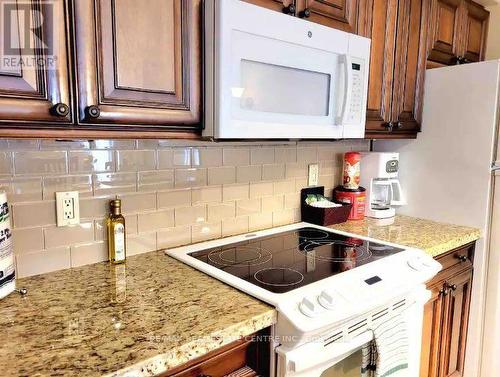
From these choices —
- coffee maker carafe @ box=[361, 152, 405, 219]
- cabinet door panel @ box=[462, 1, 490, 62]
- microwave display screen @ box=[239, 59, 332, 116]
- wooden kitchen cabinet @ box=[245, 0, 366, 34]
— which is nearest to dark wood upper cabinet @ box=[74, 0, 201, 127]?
microwave display screen @ box=[239, 59, 332, 116]

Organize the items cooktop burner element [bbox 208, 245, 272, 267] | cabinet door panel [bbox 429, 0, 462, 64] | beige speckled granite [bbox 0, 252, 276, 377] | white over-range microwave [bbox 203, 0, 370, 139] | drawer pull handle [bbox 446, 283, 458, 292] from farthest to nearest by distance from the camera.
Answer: cabinet door panel [bbox 429, 0, 462, 64], drawer pull handle [bbox 446, 283, 458, 292], cooktop burner element [bbox 208, 245, 272, 267], white over-range microwave [bbox 203, 0, 370, 139], beige speckled granite [bbox 0, 252, 276, 377]

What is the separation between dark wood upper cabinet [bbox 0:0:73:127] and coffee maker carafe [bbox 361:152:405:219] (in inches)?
59.6

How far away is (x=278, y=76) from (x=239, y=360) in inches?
33.3

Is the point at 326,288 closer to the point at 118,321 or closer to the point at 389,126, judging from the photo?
the point at 118,321

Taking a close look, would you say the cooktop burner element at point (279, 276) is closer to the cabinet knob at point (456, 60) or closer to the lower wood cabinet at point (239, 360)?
the lower wood cabinet at point (239, 360)

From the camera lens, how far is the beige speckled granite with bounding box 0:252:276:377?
2.36 ft

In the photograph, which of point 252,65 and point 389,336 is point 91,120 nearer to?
point 252,65

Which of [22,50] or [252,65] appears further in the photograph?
[252,65]

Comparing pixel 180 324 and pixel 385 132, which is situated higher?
pixel 385 132

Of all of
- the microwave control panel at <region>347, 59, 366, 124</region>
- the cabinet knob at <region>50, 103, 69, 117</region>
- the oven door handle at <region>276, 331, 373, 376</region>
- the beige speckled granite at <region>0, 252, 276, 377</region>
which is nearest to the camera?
the beige speckled granite at <region>0, 252, 276, 377</region>

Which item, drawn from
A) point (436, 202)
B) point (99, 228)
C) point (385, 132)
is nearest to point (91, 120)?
point (99, 228)

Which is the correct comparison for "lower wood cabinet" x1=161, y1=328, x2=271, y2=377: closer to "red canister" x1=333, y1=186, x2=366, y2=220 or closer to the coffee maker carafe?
"red canister" x1=333, y1=186, x2=366, y2=220

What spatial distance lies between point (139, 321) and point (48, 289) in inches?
14.2

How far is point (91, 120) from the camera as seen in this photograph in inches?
35.5
